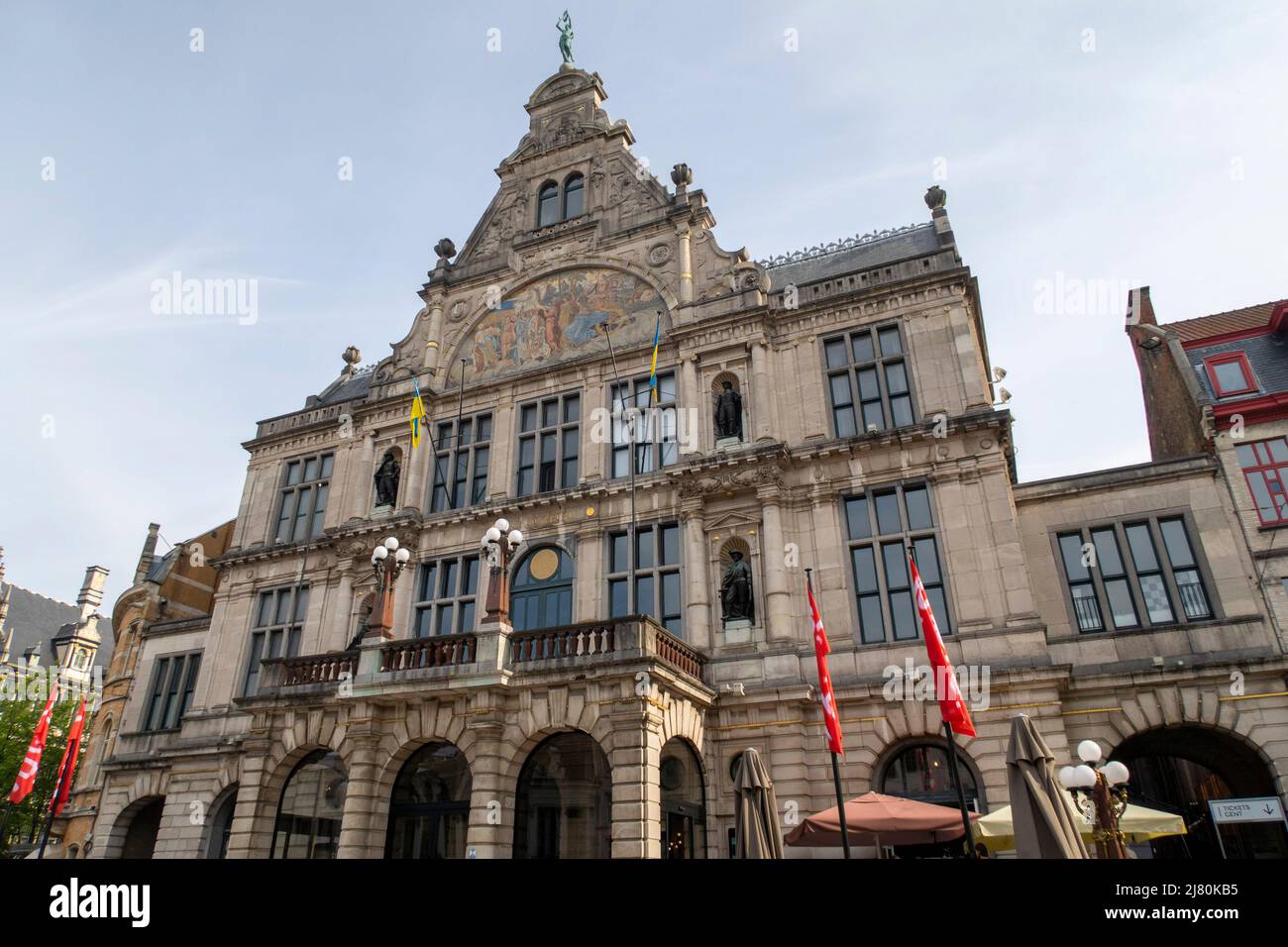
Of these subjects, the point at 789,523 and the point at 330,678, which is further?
the point at 789,523

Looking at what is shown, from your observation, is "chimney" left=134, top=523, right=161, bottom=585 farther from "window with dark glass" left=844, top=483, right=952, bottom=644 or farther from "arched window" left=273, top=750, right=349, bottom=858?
"window with dark glass" left=844, top=483, right=952, bottom=644

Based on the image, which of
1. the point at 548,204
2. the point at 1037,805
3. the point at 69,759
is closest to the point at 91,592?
the point at 69,759

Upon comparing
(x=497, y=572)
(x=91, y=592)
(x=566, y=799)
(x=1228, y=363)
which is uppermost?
(x=91, y=592)

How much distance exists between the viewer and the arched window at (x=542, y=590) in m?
25.0

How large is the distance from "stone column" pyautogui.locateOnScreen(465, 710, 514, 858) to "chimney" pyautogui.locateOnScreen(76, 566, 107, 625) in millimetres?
78314

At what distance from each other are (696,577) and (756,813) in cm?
889

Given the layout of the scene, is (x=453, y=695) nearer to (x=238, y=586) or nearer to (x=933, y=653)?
(x=933, y=653)

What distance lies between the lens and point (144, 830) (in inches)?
1227

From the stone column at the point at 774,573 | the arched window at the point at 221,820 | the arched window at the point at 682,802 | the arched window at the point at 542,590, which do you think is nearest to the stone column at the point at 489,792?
the arched window at the point at 682,802

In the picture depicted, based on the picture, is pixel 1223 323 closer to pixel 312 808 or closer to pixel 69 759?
pixel 312 808

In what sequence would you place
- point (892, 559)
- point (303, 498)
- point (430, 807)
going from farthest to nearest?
point (303, 498) < point (892, 559) < point (430, 807)

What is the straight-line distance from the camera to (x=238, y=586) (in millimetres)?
31562
